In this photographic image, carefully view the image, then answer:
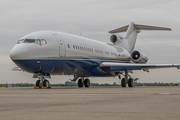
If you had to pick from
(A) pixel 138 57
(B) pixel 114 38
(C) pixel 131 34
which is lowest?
(A) pixel 138 57

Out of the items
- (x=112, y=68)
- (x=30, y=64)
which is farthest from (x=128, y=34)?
(x=30, y=64)

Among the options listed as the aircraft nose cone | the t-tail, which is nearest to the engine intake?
the t-tail

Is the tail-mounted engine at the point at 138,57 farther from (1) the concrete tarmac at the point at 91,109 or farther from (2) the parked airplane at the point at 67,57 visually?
(1) the concrete tarmac at the point at 91,109

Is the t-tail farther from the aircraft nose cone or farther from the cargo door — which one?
the aircraft nose cone

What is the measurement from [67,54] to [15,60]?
5.11m

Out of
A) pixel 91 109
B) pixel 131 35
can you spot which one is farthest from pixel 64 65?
pixel 91 109

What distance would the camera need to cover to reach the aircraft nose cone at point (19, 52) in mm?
25703

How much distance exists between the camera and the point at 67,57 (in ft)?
95.6

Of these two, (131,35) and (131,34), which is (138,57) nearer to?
(131,35)

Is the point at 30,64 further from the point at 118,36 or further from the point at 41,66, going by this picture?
the point at 118,36

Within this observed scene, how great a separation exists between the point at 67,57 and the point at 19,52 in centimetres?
486

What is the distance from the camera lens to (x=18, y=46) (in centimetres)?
2645

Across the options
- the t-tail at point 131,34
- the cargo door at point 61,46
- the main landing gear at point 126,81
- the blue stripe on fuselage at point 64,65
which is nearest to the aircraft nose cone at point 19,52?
the blue stripe on fuselage at point 64,65

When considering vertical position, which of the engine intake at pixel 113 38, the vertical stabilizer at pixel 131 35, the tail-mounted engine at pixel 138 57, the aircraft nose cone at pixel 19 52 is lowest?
the aircraft nose cone at pixel 19 52
